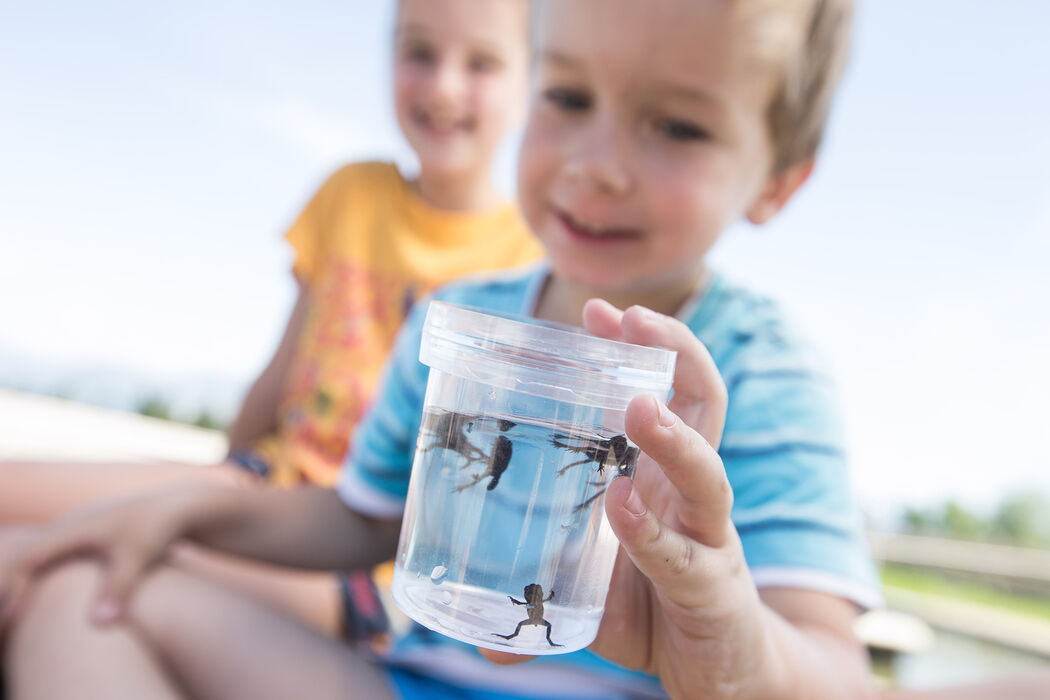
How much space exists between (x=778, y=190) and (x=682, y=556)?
27.6 inches

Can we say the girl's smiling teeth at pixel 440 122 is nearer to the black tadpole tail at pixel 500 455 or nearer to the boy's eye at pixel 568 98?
the boy's eye at pixel 568 98

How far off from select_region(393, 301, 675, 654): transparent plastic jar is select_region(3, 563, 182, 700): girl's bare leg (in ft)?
1.64

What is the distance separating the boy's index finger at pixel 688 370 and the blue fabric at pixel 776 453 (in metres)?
0.16

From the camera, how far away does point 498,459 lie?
0.57 m

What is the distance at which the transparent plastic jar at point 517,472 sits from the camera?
1.89 feet

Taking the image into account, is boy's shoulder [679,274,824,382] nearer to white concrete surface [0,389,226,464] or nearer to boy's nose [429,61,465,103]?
boy's nose [429,61,465,103]

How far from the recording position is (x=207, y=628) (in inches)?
40.5

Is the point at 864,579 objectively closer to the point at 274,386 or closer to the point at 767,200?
the point at 767,200

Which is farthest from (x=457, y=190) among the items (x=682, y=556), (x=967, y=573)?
(x=967, y=573)

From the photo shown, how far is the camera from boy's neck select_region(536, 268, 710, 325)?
1052 mm

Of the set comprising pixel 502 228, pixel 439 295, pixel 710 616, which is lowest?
pixel 710 616

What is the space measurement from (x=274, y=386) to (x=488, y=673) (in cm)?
109

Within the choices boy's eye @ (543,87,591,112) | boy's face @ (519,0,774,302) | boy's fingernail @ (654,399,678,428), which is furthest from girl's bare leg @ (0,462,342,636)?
boy's fingernail @ (654,399,678,428)

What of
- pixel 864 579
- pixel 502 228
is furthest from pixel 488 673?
pixel 502 228
